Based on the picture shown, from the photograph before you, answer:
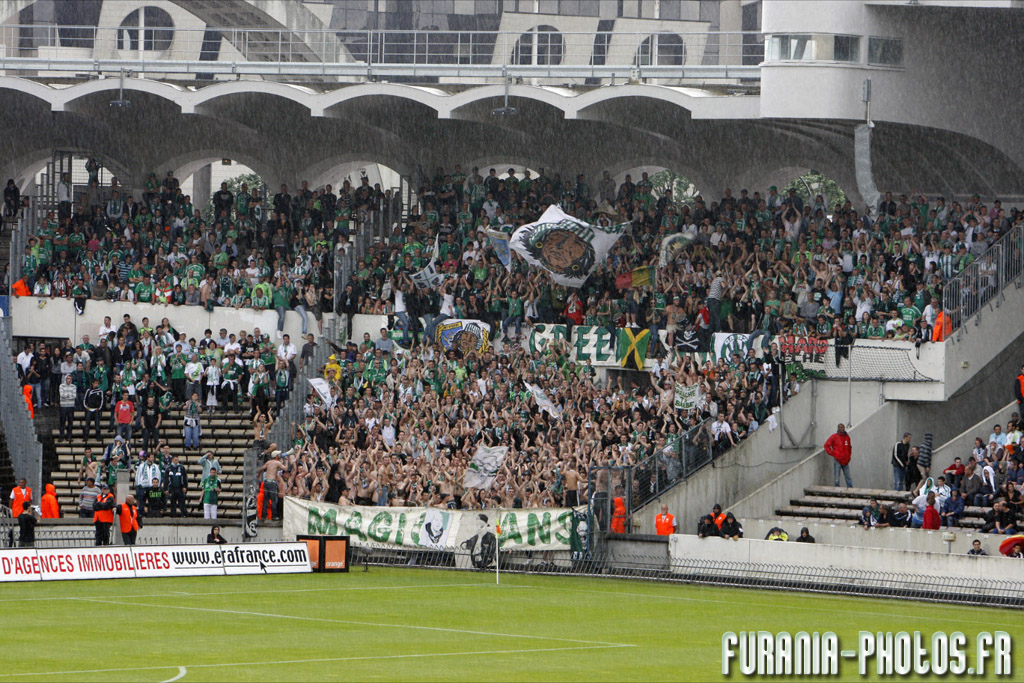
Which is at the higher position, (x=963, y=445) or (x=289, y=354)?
(x=289, y=354)

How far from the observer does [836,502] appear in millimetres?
33781

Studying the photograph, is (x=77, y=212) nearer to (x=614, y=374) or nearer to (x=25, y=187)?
(x=25, y=187)

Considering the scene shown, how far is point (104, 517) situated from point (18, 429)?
702 centimetres

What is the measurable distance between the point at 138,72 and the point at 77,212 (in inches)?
153

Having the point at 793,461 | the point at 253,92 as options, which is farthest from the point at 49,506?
the point at 793,461

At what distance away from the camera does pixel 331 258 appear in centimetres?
4297

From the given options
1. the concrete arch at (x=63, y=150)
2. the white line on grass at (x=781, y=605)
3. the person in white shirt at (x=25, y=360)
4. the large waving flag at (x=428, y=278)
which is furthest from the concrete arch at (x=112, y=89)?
the white line on grass at (x=781, y=605)

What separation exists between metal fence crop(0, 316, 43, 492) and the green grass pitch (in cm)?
930

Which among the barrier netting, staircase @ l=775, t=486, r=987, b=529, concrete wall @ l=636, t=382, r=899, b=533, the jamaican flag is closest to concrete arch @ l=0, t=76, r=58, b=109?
the jamaican flag

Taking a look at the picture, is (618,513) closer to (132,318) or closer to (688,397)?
(688,397)

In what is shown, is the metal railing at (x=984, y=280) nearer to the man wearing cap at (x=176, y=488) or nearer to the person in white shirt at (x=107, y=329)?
the man wearing cap at (x=176, y=488)

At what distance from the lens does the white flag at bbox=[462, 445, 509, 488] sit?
3381 centimetres

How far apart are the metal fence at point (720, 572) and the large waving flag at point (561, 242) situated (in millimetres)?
7938

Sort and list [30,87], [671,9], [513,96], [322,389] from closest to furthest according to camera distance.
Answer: [322,389], [513,96], [30,87], [671,9]
